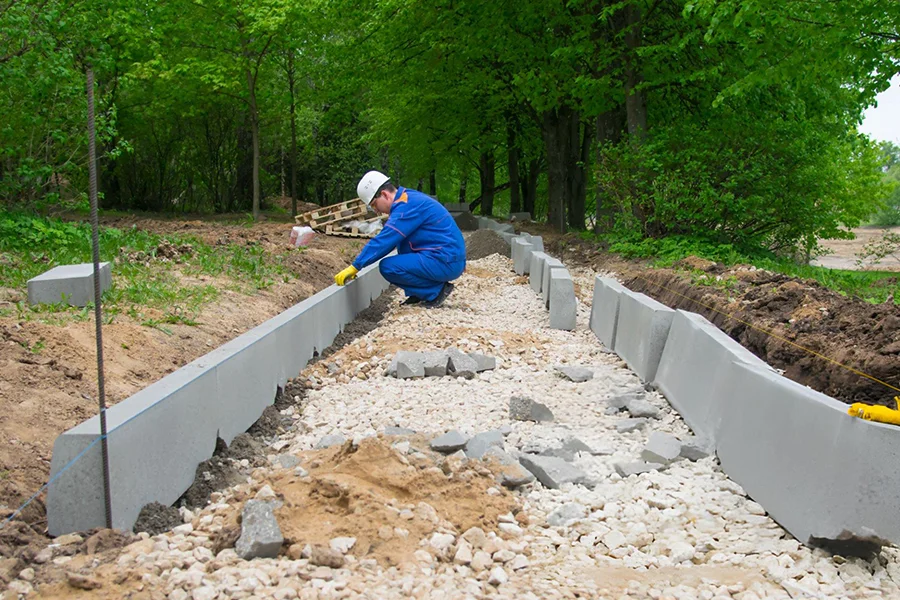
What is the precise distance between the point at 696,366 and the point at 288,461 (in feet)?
8.45

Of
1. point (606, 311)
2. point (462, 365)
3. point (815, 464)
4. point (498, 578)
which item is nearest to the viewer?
point (498, 578)

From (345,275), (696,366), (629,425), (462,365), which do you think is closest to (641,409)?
(629,425)

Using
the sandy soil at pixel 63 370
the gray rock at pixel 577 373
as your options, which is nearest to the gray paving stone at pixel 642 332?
the gray rock at pixel 577 373

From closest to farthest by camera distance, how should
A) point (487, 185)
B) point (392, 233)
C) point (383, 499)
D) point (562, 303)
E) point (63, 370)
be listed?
point (383, 499) < point (63, 370) < point (562, 303) < point (392, 233) < point (487, 185)

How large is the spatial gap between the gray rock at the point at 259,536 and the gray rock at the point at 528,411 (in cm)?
215

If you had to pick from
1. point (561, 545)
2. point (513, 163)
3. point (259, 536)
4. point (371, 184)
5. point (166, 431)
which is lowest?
point (561, 545)

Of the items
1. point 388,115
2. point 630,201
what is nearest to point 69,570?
point 630,201

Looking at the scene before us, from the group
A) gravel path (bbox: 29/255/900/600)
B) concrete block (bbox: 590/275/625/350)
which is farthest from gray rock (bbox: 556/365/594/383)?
concrete block (bbox: 590/275/625/350)

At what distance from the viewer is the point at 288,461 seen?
398 cm

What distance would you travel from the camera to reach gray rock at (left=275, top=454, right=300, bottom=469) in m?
3.94

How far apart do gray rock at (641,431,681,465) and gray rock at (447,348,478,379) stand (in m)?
1.94

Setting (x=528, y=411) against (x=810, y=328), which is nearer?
(x=528, y=411)

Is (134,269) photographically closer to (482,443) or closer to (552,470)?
(482,443)

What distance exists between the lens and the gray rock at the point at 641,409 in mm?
4910
